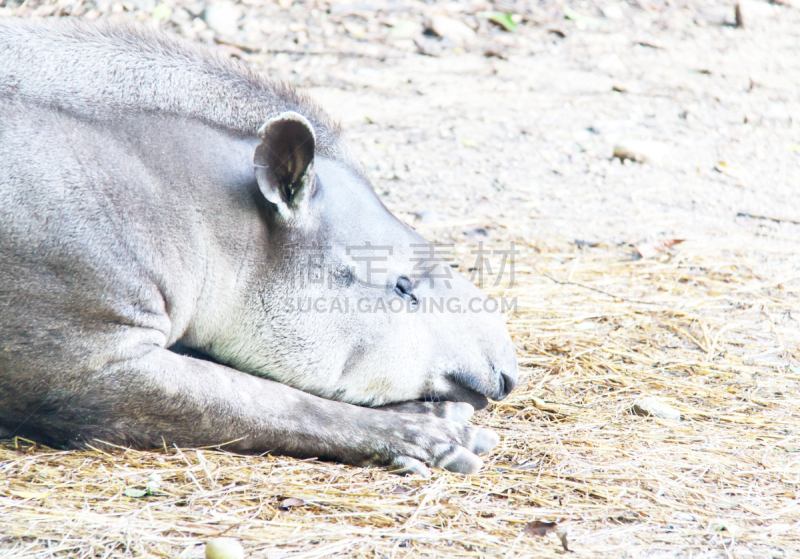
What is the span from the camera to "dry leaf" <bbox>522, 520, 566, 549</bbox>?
91.1 inches

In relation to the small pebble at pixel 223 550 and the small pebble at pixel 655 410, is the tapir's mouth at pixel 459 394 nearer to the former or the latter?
the small pebble at pixel 655 410

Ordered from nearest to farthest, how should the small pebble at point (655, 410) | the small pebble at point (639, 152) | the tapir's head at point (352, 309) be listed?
the tapir's head at point (352, 309), the small pebble at point (655, 410), the small pebble at point (639, 152)

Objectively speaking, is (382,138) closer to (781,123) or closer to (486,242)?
(486,242)

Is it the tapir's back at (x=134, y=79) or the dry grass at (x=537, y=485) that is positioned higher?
the tapir's back at (x=134, y=79)

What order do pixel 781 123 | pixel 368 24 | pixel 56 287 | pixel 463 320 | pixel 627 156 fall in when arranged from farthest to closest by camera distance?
1. pixel 368 24
2. pixel 781 123
3. pixel 627 156
4. pixel 463 320
5. pixel 56 287

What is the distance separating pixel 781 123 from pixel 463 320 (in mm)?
5983

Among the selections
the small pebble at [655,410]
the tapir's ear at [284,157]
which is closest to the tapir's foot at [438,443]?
the small pebble at [655,410]

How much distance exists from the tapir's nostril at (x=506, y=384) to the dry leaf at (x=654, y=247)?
93.2 inches

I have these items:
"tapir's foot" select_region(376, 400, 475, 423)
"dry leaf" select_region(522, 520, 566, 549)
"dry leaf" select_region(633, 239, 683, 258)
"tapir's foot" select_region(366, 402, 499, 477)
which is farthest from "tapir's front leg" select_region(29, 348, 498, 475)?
"dry leaf" select_region(633, 239, 683, 258)

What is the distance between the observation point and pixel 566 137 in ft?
23.4

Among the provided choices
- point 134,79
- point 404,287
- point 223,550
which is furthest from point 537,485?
point 134,79

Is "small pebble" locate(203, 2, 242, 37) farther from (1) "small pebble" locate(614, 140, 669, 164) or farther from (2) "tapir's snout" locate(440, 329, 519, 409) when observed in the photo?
(2) "tapir's snout" locate(440, 329, 519, 409)

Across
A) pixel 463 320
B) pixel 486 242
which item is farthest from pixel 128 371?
pixel 486 242

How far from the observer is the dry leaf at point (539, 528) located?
7.59 ft
